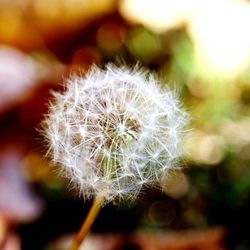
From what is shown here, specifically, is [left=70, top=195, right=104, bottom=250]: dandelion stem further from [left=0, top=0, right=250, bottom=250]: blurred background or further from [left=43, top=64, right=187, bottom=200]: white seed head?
[left=0, top=0, right=250, bottom=250]: blurred background

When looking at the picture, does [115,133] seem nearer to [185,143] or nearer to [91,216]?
[91,216]

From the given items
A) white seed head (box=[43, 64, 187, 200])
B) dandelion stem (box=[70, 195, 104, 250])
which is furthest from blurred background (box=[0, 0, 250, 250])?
dandelion stem (box=[70, 195, 104, 250])

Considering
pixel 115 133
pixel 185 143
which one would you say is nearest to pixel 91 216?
pixel 115 133

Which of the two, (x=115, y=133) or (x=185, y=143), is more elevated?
(x=115, y=133)

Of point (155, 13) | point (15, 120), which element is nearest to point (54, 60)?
point (155, 13)

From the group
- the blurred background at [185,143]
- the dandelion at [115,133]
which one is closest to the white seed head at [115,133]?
the dandelion at [115,133]

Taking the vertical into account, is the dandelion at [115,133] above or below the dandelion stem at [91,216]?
above

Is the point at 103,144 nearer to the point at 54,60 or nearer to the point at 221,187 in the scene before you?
the point at 221,187

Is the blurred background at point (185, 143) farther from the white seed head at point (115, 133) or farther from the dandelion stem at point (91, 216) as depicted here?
the dandelion stem at point (91, 216)
